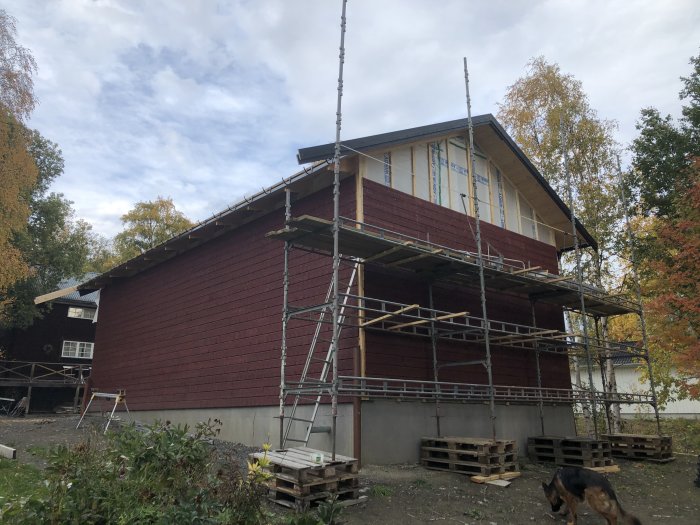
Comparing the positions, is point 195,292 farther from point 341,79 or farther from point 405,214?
point 341,79

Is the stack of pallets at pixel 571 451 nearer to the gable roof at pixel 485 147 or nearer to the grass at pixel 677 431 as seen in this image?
the grass at pixel 677 431

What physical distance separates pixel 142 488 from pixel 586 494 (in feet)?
19.4

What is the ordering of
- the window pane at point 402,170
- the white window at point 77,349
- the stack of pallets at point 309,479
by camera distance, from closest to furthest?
the stack of pallets at point 309,479
the window pane at point 402,170
the white window at point 77,349

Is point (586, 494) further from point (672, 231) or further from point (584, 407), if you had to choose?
point (672, 231)

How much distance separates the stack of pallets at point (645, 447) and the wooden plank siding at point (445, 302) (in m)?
2.62

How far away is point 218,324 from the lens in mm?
15656

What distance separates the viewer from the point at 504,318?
1538 centimetres

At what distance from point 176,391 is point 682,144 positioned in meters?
18.6

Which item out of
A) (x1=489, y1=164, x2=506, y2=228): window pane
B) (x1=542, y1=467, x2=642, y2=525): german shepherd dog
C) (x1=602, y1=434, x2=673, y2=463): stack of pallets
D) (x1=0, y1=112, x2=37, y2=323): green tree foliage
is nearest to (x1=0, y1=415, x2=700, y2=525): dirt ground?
(x1=542, y1=467, x2=642, y2=525): german shepherd dog

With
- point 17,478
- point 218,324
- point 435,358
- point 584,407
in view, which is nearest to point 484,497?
point 435,358

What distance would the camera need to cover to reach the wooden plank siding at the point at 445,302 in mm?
12172

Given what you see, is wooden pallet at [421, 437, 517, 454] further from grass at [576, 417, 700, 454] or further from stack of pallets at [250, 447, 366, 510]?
grass at [576, 417, 700, 454]

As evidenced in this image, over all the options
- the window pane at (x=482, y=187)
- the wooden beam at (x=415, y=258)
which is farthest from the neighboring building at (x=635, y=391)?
the wooden beam at (x=415, y=258)

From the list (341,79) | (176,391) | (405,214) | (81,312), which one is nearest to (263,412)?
(176,391)
